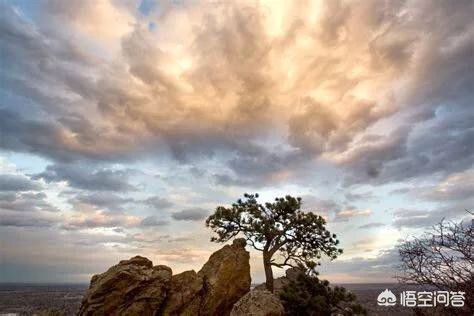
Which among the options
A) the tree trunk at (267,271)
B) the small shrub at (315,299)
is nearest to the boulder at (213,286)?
the tree trunk at (267,271)

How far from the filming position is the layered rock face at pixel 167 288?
27.9 m

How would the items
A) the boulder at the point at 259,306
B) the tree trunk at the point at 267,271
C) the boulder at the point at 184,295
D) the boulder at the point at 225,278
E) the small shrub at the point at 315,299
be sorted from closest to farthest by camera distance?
the boulder at the point at 259,306 < the small shrub at the point at 315,299 < the boulder at the point at 184,295 < the boulder at the point at 225,278 < the tree trunk at the point at 267,271

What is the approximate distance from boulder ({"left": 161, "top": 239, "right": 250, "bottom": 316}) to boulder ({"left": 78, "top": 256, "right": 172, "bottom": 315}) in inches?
42.2

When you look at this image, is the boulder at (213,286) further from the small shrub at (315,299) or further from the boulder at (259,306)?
the small shrub at (315,299)

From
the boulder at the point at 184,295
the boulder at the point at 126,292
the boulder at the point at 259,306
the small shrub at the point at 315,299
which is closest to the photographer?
the boulder at the point at 259,306

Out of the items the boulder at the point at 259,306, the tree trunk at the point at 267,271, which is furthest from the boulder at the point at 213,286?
the boulder at the point at 259,306

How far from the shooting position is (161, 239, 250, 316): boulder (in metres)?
28.9

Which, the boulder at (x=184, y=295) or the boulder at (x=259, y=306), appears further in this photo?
the boulder at (x=184, y=295)

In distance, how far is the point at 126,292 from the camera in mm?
28188

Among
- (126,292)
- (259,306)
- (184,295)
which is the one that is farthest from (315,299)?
(126,292)

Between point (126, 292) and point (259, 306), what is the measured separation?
10517mm

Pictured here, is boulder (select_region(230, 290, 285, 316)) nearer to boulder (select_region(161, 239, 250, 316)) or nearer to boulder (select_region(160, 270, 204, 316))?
boulder (select_region(161, 239, 250, 316))

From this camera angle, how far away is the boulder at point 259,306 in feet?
75.8

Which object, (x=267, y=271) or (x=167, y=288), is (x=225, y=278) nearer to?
(x=167, y=288)
